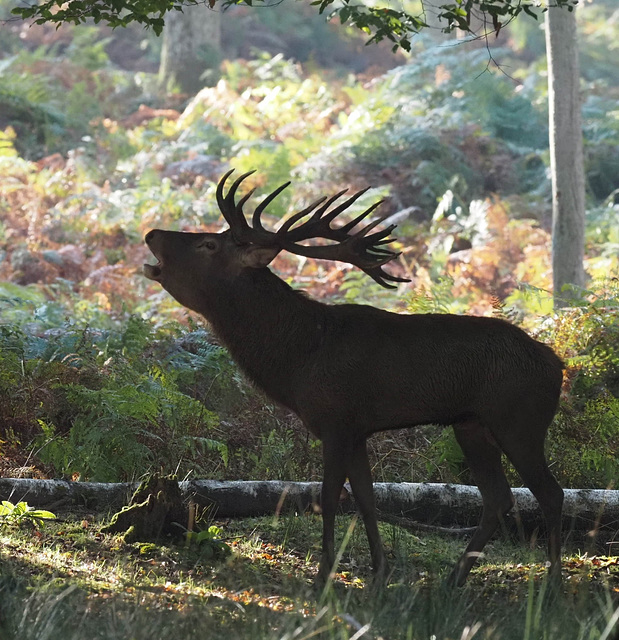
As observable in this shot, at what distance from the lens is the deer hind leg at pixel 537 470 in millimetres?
5707

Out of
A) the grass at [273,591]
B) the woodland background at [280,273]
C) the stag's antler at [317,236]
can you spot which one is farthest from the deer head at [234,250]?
the grass at [273,591]

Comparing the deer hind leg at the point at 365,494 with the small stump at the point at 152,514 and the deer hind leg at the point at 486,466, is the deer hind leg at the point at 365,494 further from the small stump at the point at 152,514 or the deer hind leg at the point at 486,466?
the small stump at the point at 152,514

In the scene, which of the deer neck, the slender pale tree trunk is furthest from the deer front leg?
the slender pale tree trunk

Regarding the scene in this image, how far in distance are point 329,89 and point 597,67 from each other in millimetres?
9949

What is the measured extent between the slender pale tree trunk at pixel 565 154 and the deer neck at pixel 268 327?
6572 mm

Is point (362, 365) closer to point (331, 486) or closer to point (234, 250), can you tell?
point (331, 486)

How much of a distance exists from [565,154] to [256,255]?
7.23 metres

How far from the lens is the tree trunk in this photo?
24234mm

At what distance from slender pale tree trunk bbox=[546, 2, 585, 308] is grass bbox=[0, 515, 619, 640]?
239 inches

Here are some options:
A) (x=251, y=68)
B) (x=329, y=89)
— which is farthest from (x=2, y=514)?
(x=251, y=68)

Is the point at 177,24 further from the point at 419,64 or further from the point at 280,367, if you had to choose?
the point at 280,367

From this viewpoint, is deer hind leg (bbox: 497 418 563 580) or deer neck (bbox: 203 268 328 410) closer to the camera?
deer hind leg (bbox: 497 418 563 580)

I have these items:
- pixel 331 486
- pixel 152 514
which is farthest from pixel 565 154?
pixel 152 514

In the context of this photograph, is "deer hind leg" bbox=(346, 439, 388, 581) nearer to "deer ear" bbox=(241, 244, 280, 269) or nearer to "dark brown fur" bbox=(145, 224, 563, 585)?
"dark brown fur" bbox=(145, 224, 563, 585)
